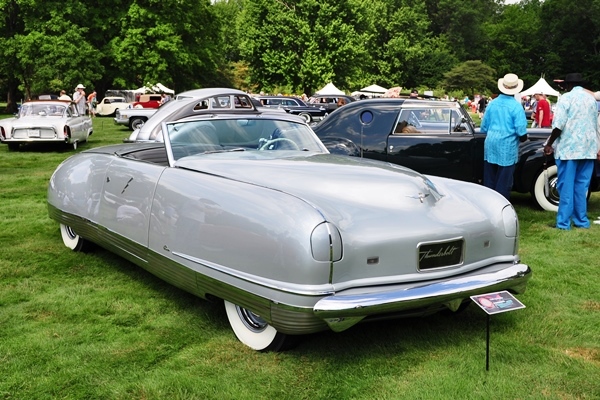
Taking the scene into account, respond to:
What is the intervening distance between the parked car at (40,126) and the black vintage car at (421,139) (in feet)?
30.4

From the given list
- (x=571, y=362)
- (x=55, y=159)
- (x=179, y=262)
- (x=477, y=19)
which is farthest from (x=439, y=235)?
(x=477, y=19)

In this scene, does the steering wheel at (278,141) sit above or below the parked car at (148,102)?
above

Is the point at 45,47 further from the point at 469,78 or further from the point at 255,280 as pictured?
the point at 469,78

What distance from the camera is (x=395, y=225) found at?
11.0 feet

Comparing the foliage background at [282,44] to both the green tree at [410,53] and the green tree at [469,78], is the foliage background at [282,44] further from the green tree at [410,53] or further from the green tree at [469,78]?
the green tree at [469,78]

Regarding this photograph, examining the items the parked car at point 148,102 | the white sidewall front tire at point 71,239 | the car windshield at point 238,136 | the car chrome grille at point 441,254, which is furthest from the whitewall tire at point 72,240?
the parked car at point 148,102

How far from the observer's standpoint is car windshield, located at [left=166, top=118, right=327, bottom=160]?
179 inches

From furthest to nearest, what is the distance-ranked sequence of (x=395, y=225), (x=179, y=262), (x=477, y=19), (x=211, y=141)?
(x=477, y=19) < (x=211, y=141) < (x=179, y=262) < (x=395, y=225)

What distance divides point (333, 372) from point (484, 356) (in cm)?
91

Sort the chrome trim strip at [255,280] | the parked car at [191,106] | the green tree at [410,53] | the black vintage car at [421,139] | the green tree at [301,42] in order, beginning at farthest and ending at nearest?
1. the green tree at [410,53]
2. the green tree at [301,42]
3. the parked car at [191,106]
4. the black vintage car at [421,139]
5. the chrome trim strip at [255,280]

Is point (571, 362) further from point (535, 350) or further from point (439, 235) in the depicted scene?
point (439, 235)

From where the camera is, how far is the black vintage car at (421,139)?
25.2ft

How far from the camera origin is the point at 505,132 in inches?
272

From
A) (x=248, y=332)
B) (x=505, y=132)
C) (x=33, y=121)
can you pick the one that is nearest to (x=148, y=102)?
(x=33, y=121)
